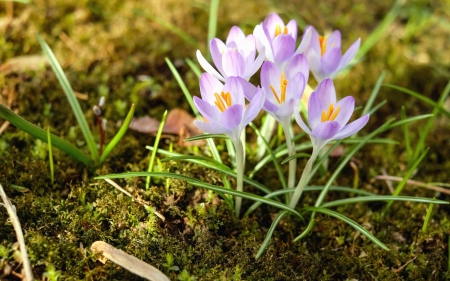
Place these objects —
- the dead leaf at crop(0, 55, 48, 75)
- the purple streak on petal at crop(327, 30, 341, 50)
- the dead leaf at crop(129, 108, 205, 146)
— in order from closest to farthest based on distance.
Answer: the purple streak on petal at crop(327, 30, 341, 50)
the dead leaf at crop(129, 108, 205, 146)
the dead leaf at crop(0, 55, 48, 75)

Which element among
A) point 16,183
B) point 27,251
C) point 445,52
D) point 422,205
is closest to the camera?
point 27,251

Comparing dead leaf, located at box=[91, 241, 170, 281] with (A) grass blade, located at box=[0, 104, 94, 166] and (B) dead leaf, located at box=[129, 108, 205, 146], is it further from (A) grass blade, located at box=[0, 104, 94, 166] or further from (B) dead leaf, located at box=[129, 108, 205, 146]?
(B) dead leaf, located at box=[129, 108, 205, 146]

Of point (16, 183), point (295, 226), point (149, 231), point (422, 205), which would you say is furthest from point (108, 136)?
point (422, 205)

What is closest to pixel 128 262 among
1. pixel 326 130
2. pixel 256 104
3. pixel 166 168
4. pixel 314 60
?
pixel 166 168

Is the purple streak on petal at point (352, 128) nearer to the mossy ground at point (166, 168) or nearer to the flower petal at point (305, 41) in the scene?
the flower petal at point (305, 41)

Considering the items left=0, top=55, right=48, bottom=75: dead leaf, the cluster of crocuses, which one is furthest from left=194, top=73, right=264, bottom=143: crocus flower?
left=0, top=55, right=48, bottom=75: dead leaf

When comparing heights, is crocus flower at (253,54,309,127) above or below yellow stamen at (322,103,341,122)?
above

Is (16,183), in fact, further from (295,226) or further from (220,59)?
(295,226)
